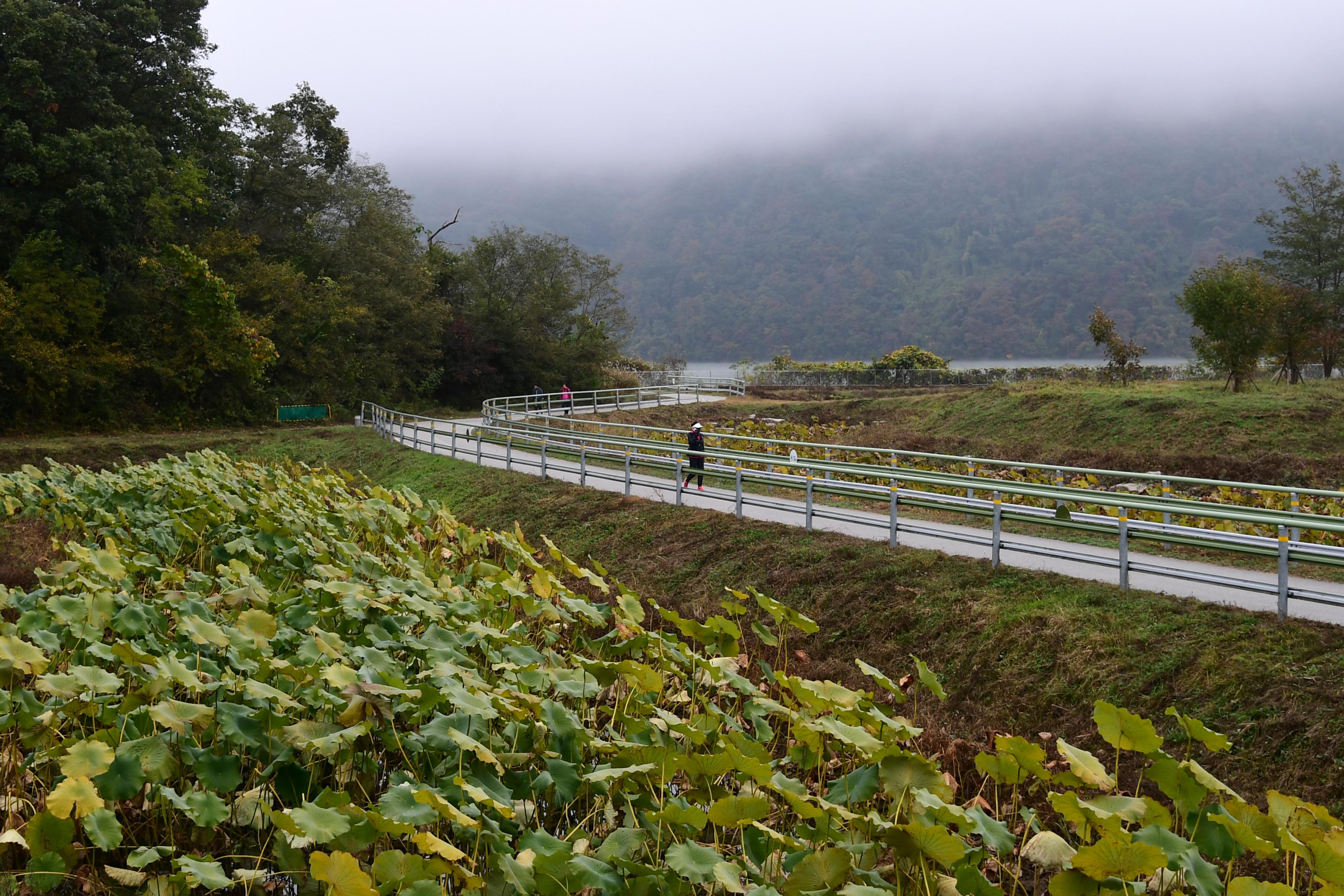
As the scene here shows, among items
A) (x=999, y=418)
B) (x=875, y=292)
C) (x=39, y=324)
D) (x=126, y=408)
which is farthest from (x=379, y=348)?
(x=875, y=292)

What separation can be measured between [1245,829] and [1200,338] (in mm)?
37888

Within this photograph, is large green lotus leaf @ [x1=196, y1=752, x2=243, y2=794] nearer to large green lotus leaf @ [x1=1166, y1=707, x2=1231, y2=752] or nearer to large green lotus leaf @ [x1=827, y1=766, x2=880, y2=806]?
large green lotus leaf @ [x1=827, y1=766, x2=880, y2=806]

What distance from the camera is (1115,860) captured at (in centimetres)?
387

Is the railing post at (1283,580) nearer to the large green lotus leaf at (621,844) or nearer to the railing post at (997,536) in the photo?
the railing post at (997,536)

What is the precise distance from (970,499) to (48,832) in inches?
457

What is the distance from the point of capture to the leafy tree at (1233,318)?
32312mm

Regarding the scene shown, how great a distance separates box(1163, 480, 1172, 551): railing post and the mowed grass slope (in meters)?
7.47

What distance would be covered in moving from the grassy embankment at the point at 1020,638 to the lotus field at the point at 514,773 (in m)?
0.47

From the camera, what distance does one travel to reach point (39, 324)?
31.1 m

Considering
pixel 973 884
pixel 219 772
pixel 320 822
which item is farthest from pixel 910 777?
pixel 219 772

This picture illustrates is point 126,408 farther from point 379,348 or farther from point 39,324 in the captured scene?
point 379,348

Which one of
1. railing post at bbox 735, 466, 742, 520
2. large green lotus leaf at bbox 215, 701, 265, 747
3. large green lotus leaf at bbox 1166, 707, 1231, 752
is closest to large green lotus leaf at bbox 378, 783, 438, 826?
large green lotus leaf at bbox 215, 701, 265, 747

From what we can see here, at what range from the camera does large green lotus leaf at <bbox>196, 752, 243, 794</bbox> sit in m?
5.05

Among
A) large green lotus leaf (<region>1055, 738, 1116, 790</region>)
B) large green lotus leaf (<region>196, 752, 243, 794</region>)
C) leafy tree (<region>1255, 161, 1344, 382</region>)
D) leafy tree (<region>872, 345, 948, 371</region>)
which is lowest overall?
large green lotus leaf (<region>196, 752, 243, 794</region>)
